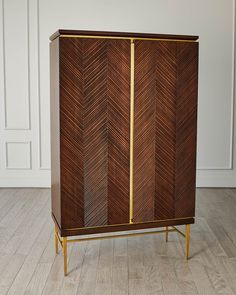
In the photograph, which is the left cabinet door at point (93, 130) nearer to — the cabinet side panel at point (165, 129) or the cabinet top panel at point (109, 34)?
the cabinet top panel at point (109, 34)

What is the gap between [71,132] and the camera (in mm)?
2955

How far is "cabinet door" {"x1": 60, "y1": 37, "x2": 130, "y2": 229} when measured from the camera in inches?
115

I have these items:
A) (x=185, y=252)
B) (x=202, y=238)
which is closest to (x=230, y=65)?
(x=202, y=238)

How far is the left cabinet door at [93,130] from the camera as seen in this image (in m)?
2.91

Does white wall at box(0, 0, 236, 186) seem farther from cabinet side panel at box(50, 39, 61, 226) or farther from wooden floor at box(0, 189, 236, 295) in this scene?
cabinet side panel at box(50, 39, 61, 226)

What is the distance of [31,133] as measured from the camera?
5922mm

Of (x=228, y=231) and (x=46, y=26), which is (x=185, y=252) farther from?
(x=46, y=26)

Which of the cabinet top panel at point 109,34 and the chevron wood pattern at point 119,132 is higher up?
the cabinet top panel at point 109,34

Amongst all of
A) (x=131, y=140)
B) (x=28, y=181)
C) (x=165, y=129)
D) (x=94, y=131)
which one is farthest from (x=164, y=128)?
(x=28, y=181)

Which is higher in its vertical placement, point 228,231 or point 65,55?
point 65,55

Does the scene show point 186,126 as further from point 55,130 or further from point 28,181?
point 28,181

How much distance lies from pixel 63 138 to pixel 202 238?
5.50 ft

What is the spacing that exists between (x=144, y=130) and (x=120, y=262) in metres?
1.01

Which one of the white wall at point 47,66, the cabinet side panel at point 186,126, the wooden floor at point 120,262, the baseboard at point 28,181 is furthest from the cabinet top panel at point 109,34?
the baseboard at point 28,181
